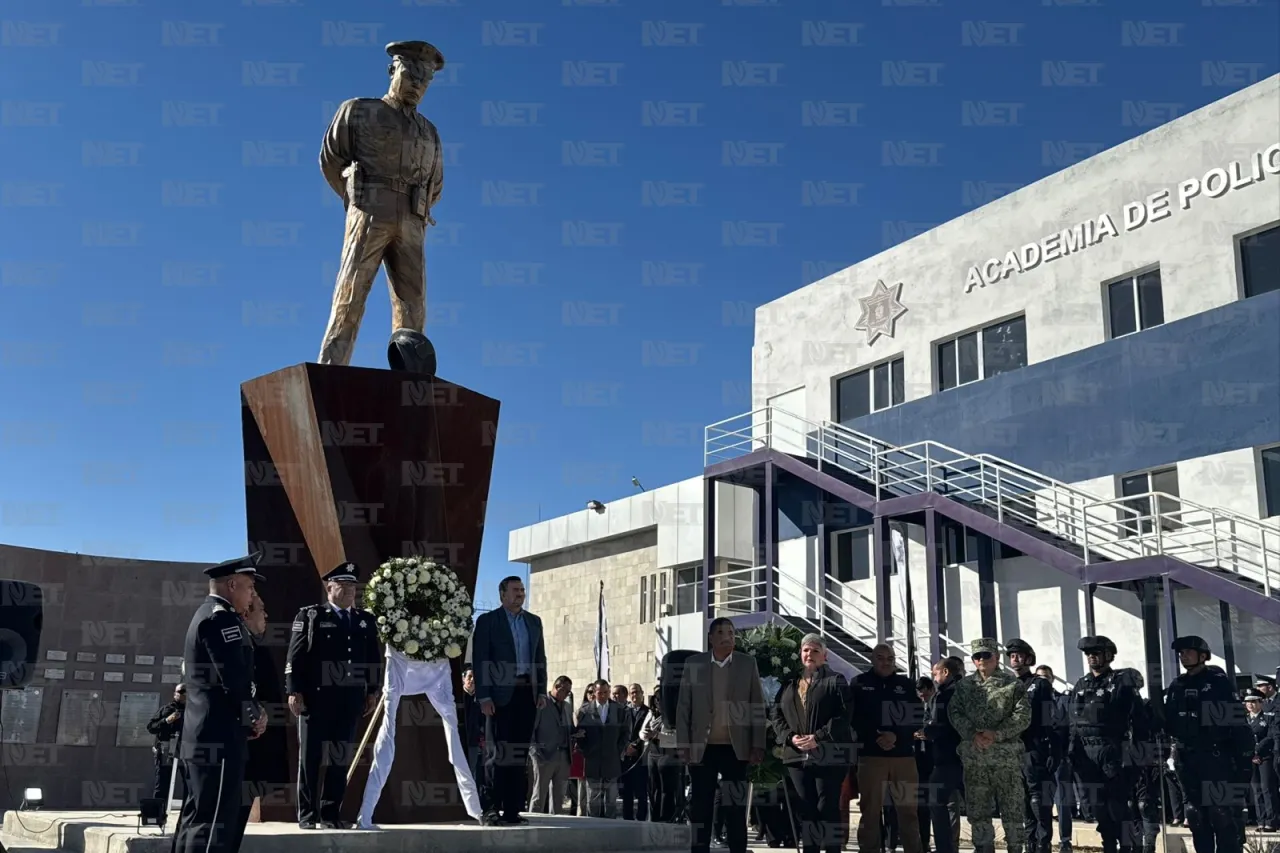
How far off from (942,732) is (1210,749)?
2.06m

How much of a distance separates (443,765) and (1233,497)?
13.0 meters

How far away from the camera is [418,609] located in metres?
8.80

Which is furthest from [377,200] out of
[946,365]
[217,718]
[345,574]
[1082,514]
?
[946,365]

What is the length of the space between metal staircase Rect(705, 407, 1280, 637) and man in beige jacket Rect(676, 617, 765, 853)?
30.4ft

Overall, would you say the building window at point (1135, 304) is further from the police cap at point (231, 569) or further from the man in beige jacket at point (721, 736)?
the police cap at point (231, 569)

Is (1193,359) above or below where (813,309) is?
below

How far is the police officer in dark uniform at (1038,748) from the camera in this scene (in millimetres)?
10867

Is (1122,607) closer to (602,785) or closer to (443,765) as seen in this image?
(602,785)

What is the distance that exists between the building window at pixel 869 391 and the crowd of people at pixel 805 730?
41.8 ft

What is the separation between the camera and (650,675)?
86.9 ft

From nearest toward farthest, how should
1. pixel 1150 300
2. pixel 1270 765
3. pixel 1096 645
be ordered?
1. pixel 1096 645
2. pixel 1270 765
3. pixel 1150 300

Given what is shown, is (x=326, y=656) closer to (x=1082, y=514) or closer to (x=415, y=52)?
(x=415, y=52)

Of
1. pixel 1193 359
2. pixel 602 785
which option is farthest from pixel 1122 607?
pixel 602 785

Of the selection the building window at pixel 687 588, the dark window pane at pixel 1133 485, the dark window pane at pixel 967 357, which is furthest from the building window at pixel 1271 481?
the building window at pixel 687 588
